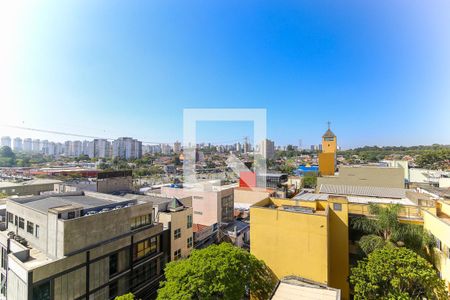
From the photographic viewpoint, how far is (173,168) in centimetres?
5375

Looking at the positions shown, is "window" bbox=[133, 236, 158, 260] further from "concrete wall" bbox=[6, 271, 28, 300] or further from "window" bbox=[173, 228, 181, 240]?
"concrete wall" bbox=[6, 271, 28, 300]

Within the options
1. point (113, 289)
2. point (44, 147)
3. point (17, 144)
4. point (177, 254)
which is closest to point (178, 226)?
point (177, 254)

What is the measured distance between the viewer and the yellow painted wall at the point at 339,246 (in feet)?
31.7

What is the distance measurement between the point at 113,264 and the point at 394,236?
12.1 metres

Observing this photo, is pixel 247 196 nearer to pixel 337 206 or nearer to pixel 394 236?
pixel 337 206

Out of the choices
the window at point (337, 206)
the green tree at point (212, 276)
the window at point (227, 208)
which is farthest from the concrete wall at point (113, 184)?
the window at point (337, 206)

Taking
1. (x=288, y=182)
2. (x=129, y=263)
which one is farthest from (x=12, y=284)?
(x=288, y=182)

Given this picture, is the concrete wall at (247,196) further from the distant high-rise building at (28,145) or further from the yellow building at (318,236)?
the distant high-rise building at (28,145)

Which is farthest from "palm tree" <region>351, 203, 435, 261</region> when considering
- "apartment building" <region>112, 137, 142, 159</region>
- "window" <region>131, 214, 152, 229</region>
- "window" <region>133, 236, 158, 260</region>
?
"apartment building" <region>112, 137, 142, 159</region>

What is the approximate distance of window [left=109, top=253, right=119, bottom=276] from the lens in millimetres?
9242

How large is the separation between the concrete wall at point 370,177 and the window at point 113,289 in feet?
51.1

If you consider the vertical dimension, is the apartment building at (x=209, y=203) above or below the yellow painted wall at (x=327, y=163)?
below

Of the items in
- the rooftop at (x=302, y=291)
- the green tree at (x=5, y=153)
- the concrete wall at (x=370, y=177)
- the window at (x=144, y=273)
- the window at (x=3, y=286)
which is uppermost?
the green tree at (x=5, y=153)

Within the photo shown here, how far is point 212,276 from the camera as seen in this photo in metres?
6.90
